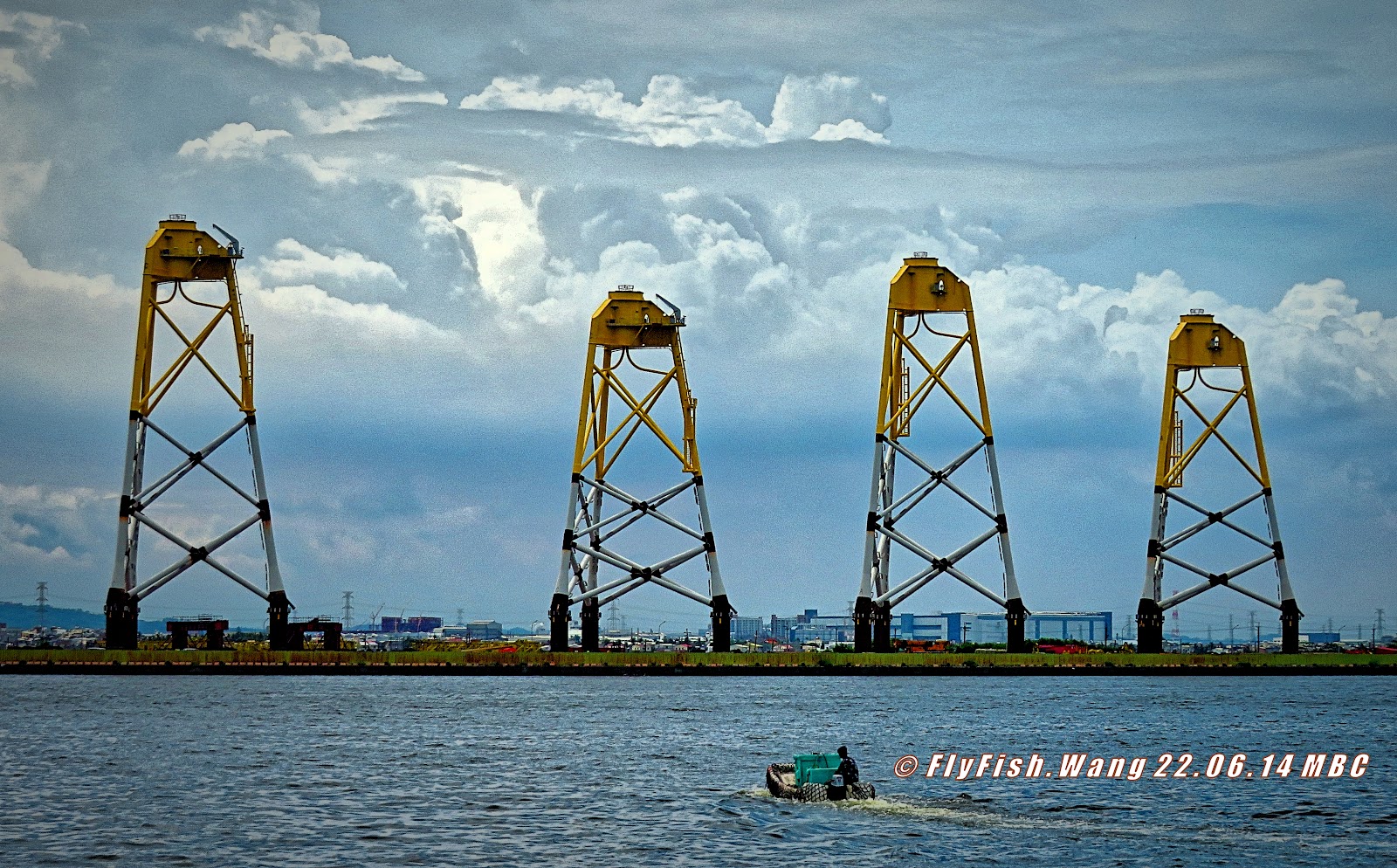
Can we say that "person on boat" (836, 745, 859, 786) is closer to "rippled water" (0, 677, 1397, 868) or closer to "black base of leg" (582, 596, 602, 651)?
"rippled water" (0, 677, 1397, 868)

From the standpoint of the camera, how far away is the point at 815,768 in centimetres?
5378

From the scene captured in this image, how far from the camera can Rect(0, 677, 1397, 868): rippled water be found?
4572cm

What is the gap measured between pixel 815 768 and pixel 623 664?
72.2m

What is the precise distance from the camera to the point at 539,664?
4978 inches

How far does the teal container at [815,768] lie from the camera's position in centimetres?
5362

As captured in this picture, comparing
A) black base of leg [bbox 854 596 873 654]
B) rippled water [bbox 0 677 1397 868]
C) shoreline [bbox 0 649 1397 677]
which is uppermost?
black base of leg [bbox 854 596 873 654]

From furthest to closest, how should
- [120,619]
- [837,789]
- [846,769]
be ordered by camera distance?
[120,619] < [846,769] < [837,789]

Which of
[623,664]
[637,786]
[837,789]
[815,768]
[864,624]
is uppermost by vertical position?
[864,624]

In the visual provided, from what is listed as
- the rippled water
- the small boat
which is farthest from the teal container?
the rippled water

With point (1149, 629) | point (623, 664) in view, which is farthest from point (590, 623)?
point (1149, 629)

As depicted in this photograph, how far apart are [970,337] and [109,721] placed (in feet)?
197

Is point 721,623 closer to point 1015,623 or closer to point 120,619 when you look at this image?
point 1015,623

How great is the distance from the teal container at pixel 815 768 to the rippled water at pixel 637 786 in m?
1.03

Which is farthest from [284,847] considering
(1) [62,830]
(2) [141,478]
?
(2) [141,478]
